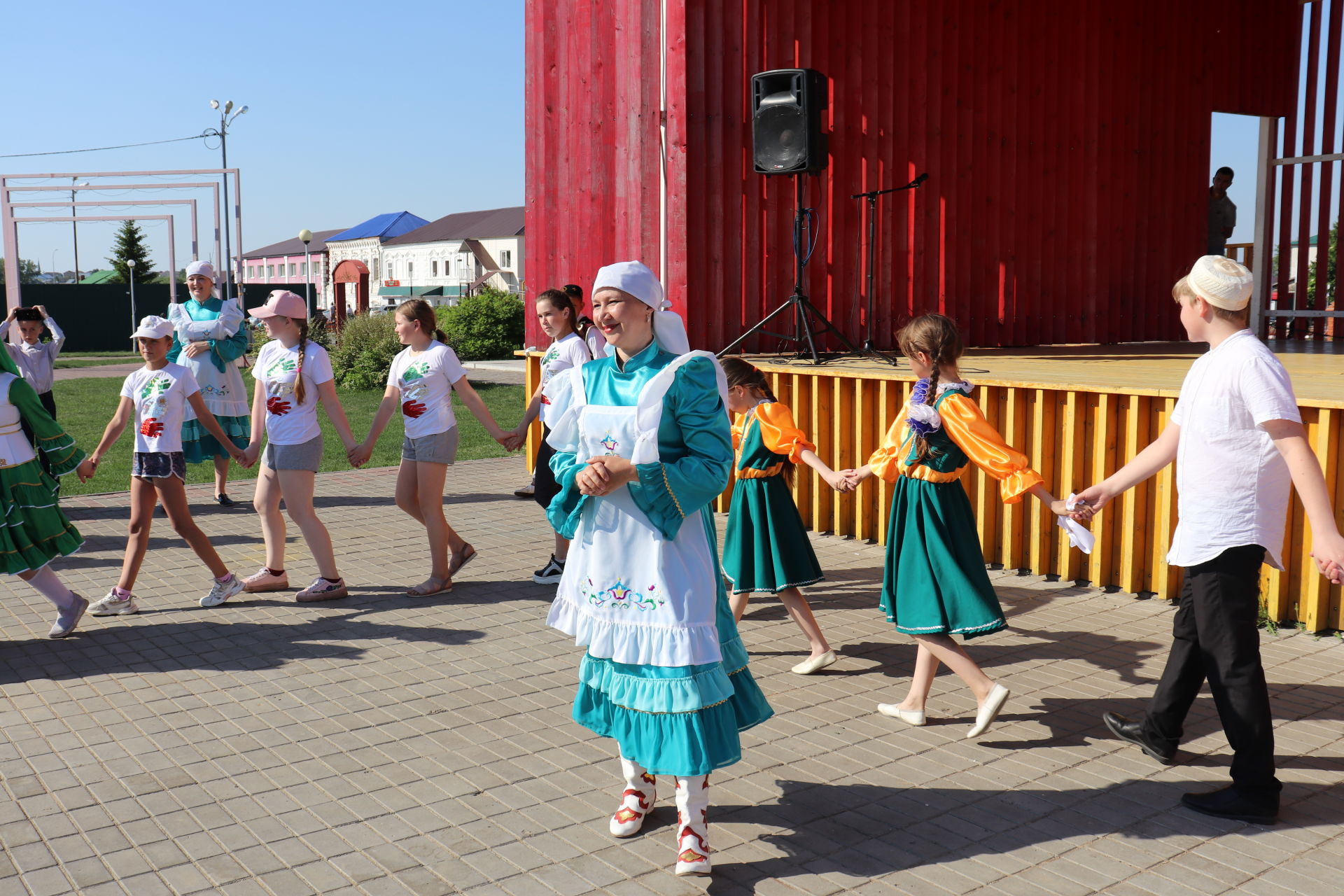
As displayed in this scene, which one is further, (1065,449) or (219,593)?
(1065,449)

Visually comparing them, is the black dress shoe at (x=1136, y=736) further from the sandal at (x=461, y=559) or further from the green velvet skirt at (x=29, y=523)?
the green velvet skirt at (x=29, y=523)

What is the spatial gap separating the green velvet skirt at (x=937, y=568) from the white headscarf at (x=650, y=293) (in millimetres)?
1470

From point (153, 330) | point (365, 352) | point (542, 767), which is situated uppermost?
point (153, 330)

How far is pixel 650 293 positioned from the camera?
339 centimetres

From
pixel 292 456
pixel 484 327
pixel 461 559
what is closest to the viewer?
pixel 292 456

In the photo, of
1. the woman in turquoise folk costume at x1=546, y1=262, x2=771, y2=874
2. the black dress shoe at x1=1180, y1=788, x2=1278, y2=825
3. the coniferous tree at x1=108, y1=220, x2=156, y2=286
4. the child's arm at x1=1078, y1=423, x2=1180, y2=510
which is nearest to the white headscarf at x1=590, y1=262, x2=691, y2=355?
the woman in turquoise folk costume at x1=546, y1=262, x2=771, y2=874

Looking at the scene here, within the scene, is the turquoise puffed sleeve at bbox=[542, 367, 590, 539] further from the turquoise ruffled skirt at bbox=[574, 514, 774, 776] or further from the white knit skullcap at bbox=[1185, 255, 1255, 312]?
the white knit skullcap at bbox=[1185, 255, 1255, 312]

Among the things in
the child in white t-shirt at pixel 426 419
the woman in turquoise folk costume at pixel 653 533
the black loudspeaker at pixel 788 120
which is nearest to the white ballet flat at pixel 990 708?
the woman in turquoise folk costume at pixel 653 533

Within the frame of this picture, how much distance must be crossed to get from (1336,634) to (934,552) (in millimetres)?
2683

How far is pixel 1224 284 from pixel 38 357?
28.3ft

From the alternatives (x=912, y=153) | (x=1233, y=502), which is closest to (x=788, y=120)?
(x=912, y=153)

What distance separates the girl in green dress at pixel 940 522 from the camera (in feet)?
14.3

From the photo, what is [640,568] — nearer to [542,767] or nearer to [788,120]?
[542,767]

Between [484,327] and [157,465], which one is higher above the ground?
[484,327]
